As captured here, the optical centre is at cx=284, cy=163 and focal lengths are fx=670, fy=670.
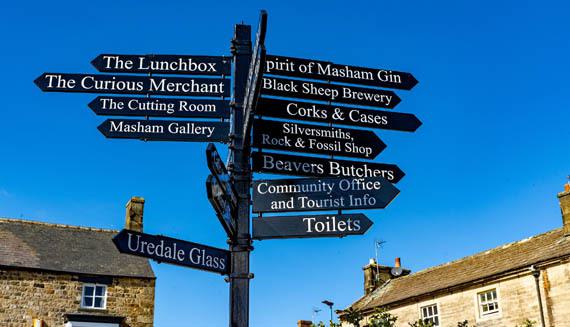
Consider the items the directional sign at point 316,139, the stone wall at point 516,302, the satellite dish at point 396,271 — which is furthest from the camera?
the satellite dish at point 396,271

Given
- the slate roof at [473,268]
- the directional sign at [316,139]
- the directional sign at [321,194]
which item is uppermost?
the slate roof at [473,268]

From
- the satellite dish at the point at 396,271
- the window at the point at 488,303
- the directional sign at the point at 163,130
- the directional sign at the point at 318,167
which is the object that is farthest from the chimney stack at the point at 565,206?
the directional sign at the point at 163,130

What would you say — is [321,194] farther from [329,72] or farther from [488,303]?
[488,303]

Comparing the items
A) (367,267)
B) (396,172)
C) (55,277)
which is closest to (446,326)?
(367,267)

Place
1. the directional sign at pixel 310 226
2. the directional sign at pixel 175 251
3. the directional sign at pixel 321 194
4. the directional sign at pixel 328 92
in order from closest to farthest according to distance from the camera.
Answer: the directional sign at pixel 175 251 < the directional sign at pixel 310 226 < the directional sign at pixel 321 194 < the directional sign at pixel 328 92

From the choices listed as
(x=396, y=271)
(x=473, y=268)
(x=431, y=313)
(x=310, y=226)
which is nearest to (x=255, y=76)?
(x=310, y=226)

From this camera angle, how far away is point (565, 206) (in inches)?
893

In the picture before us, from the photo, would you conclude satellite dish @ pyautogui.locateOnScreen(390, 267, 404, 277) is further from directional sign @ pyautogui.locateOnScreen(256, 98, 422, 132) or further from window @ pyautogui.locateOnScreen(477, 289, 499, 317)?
directional sign @ pyautogui.locateOnScreen(256, 98, 422, 132)

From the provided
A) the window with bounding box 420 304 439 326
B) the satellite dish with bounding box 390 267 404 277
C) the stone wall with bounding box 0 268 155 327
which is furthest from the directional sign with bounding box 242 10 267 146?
the satellite dish with bounding box 390 267 404 277

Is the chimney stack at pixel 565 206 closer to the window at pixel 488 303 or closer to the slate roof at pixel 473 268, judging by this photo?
the slate roof at pixel 473 268

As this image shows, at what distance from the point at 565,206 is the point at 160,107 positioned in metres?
18.7

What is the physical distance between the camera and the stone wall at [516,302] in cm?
2103

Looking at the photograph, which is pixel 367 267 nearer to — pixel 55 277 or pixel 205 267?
pixel 55 277

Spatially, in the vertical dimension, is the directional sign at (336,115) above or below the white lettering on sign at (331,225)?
above
